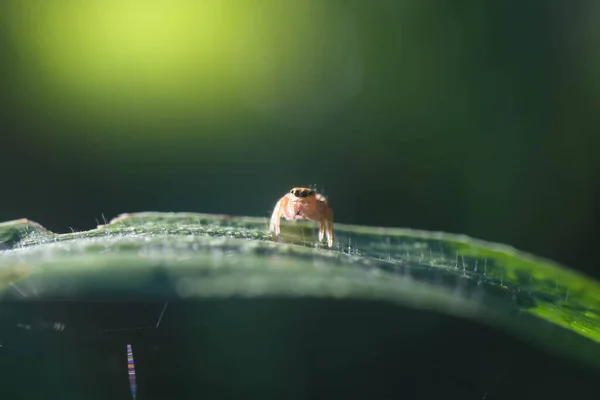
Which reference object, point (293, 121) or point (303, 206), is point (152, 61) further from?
point (303, 206)

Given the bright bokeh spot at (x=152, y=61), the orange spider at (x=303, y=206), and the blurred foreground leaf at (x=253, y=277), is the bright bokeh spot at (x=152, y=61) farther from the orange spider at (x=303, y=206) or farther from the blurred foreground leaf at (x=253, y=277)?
the blurred foreground leaf at (x=253, y=277)

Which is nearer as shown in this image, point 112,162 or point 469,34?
point 112,162

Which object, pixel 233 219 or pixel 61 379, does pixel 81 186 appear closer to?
pixel 233 219

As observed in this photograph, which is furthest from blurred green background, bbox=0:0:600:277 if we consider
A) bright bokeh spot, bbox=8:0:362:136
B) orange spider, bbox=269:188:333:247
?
orange spider, bbox=269:188:333:247

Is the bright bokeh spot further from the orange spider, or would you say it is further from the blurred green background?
the orange spider

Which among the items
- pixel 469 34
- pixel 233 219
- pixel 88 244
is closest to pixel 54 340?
pixel 88 244

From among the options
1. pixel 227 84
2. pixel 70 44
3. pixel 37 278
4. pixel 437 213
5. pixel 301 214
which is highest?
pixel 70 44
